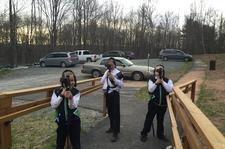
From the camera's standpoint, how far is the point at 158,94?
696cm

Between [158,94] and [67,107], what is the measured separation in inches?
82.6

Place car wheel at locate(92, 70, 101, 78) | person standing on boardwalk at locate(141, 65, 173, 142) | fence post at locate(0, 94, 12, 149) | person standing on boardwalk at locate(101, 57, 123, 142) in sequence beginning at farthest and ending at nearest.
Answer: car wheel at locate(92, 70, 101, 78), person standing on boardwalk at locate(101, 57, 123, 142), person standing on boardwalk at locate(141, 65, 173, 142), fence post at locate(0, 94, 12, 149)

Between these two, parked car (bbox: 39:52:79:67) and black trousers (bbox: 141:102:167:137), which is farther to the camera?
parked car (bbox: 39:52:79:67)

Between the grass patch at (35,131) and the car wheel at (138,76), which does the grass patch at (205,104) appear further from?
the car wheel at (138,76)

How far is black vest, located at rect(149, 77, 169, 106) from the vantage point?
22.7 ft

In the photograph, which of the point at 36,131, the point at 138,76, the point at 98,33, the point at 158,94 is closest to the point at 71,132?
the point at 158,94

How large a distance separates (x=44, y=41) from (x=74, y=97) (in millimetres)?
54756

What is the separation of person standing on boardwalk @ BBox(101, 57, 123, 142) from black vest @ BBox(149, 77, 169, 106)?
721mm

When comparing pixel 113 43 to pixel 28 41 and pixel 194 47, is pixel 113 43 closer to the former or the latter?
pixel 194 47

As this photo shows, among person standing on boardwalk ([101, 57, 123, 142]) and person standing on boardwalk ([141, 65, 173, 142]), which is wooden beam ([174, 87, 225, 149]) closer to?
person standing on boardwalk ([141, 65, 173, 142])

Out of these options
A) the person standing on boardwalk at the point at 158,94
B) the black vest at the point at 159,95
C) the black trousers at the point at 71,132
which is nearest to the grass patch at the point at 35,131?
the black trousers at the point at 71,132

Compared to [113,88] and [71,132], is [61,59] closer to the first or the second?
[113,88]

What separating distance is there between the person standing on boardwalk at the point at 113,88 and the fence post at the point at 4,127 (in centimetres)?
236

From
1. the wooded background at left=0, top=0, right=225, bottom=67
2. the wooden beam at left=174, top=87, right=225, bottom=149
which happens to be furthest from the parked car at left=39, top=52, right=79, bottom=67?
the wooden beam at left=174, top=87, right=225, bottom=149
